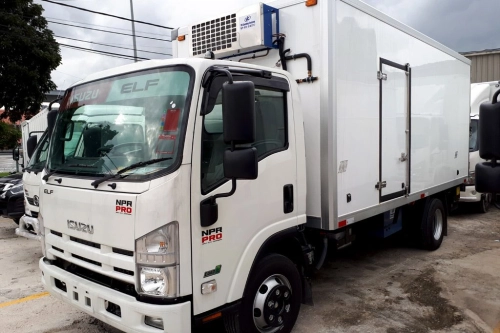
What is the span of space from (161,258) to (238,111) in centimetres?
108

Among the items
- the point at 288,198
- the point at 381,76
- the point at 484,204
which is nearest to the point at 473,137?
the point at 484,204

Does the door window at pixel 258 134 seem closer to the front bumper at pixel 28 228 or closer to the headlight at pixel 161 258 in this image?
the headlight at pixel 161 258

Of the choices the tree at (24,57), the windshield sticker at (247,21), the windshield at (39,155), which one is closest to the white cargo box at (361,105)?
the windshield sticker at (247,21)

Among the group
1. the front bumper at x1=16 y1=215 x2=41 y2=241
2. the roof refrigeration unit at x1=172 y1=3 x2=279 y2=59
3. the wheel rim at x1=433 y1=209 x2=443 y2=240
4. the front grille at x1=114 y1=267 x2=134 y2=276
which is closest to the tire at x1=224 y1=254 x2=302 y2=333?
the front grille at x1=114 y1=267 x2=134 y2=276

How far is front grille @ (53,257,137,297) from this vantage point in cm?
294

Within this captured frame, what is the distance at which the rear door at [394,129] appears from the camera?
4824mm

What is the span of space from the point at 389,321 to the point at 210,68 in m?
3.11

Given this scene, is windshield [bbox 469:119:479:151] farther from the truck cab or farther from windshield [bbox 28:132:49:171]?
windshield [bbox 28:132:49:171]

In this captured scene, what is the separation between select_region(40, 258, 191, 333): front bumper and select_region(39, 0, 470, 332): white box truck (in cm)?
1

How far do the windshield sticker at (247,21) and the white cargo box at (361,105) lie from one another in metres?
0.29

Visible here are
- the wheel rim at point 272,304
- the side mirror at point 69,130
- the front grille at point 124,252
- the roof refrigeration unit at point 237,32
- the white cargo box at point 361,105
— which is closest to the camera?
the front grille at point 124,252

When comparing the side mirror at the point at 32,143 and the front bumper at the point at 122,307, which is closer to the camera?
the front bumper at the point at 122,307

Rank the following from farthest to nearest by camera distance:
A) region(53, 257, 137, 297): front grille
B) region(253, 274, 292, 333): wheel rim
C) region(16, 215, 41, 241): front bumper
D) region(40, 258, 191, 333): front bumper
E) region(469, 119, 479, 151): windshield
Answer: region(469, 119, 479, 151): windshield → region(16, 215, 41, 241): front bumper → region(253, 274, 292, 333): wheel rim → region(53, 257, 137, 297): front grille → region(40, 258, 191, 333): front bumper

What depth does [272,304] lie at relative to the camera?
140 inches
